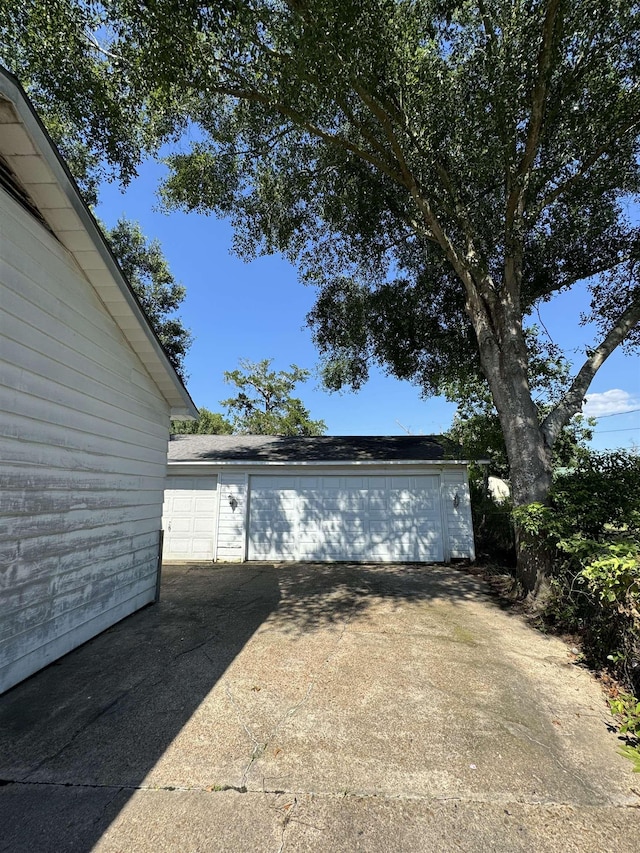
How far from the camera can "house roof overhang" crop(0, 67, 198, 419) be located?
9.86 feet

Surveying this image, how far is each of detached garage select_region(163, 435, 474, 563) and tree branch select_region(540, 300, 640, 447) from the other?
3190 millimetres

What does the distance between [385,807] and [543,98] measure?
7.72m

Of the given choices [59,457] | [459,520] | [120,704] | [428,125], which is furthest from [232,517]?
[428,125]

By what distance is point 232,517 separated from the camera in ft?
32.1

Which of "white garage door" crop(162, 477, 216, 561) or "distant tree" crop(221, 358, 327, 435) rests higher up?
"distant tree" crop(221, 358, 327, 435)

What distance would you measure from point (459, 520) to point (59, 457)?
26.8ft

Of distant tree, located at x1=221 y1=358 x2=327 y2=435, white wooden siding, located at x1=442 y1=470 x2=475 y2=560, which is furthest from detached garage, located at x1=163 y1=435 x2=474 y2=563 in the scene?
distant tree, located at x1=221 y1=358 x2=327 y2=435

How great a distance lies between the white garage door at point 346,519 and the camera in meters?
9.50

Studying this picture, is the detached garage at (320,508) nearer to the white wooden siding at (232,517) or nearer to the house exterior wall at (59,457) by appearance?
the white wooden siding at (232,517)

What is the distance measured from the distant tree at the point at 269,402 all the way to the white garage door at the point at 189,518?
1585 centimetres

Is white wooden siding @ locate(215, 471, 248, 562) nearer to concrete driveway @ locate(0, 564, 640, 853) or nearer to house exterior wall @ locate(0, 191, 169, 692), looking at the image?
house exterior wall @ locate(0, 191, 169, 692)

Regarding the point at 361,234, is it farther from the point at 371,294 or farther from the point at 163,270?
the point at 163,270

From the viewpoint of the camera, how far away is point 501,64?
539 centimetres

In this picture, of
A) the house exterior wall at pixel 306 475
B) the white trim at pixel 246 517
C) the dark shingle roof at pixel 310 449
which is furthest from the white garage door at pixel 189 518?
the white trim at pixel 246 517
